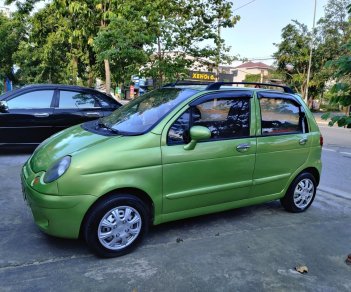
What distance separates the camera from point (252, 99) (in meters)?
4.29

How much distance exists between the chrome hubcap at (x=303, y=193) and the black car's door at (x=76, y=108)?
178 inches

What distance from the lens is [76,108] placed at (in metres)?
7.64

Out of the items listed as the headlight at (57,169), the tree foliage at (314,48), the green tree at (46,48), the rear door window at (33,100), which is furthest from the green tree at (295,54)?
the headlight at (57,169)

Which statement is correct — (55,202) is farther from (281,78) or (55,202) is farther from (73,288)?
(281,78)

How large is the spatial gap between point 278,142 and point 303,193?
3.13ft

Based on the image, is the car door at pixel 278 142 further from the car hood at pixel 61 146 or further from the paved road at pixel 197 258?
the car hood at pixel 61 146

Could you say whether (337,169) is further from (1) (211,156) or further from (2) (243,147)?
(1) (211,156)

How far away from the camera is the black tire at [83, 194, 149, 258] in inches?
129

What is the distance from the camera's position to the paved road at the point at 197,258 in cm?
305

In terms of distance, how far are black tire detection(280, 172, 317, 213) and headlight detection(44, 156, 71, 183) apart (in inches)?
114

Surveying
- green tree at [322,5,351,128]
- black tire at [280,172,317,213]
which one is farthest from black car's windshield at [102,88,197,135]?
black tire at [280,172,317,213]

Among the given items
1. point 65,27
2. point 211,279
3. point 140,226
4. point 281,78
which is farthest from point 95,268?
point 281,78

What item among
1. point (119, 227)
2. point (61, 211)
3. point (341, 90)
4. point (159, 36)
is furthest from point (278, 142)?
point (159, 36)

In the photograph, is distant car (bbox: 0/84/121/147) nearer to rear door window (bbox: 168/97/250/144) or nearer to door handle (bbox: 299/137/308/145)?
rear door window (bbox: 168/97/250/144)
